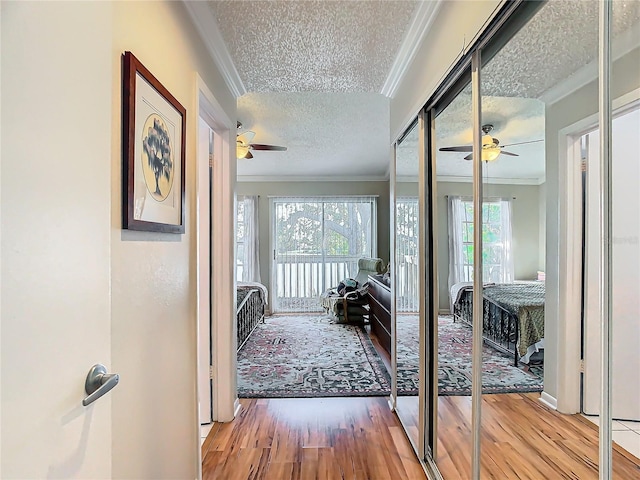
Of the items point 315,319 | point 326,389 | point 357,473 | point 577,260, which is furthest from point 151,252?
point 315,319

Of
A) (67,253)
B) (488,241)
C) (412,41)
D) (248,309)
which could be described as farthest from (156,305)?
(248,309)

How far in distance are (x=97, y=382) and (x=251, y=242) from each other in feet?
18.8

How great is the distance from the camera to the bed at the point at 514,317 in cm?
107

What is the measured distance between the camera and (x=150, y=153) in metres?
1.25

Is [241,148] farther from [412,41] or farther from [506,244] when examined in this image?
[506,244]

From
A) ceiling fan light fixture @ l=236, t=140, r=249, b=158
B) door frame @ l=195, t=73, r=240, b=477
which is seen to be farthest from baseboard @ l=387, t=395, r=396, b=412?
ceiling fan light fixture @ l=236, t=140, r=249, b=158

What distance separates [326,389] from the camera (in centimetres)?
300

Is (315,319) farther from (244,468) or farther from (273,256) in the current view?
(244,468)

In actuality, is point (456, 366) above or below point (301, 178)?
below

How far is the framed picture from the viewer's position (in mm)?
1099

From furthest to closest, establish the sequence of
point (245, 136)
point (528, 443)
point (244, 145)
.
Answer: point (245, 136) → point (244, 145) → point (528, 443)

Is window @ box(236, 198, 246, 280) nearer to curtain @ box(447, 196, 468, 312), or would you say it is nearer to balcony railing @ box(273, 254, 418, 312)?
balcony railing @ box(273, 254, 418, 312)

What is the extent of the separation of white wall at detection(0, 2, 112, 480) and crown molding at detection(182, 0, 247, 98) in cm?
101

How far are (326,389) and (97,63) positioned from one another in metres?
2.86
